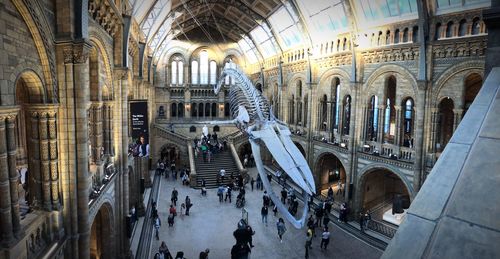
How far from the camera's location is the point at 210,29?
3525cm

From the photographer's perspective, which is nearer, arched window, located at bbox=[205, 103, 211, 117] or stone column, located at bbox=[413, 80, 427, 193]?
stone column, located at bbox=[413, 80, 427, 193]

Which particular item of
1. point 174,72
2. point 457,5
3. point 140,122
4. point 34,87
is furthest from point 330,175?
point 34,87

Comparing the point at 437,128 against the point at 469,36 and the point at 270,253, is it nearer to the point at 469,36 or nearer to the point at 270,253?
the point at 469,36

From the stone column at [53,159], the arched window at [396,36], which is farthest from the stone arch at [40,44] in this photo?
the arched window at [396,36]

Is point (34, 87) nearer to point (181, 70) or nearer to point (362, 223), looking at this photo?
point (362, 223)

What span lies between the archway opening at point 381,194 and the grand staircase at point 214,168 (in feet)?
31.0

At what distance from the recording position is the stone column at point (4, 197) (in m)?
5.47

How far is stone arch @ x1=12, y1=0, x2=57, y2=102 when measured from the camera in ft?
19.0

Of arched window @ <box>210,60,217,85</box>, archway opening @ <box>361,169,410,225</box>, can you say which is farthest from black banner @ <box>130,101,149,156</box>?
arched window @ <box>210,60,217,85</box>

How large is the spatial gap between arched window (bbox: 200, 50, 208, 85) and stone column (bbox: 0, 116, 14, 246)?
103 ft

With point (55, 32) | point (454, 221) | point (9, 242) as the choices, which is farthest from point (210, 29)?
point (454, 221)

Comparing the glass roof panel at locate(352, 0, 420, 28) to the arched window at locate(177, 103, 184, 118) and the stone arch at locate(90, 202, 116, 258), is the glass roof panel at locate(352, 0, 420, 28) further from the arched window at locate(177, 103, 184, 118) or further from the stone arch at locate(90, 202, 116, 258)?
the arched window at locate(177, 103, 184, 118)

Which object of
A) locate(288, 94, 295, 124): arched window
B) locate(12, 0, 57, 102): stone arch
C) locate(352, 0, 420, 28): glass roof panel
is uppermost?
locate(352, 0, 420, 28): glass roof panel

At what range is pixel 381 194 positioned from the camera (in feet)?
72.0
